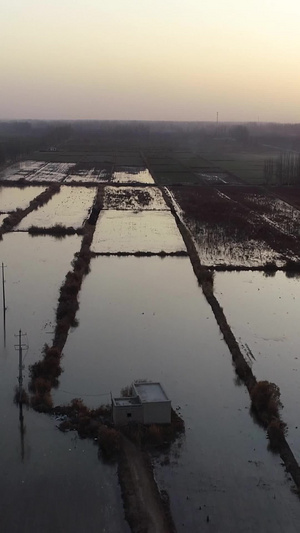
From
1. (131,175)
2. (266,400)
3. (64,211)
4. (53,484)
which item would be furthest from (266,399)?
(131,175)

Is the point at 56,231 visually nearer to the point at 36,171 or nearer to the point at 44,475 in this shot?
the point at 44,475

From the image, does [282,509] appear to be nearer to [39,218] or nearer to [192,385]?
[192,385]

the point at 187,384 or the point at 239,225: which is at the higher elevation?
the point at 239,225

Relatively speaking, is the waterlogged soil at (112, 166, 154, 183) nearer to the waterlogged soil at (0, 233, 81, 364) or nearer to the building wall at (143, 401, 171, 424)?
the waterlogged soil at (0, 233, 81, 364)

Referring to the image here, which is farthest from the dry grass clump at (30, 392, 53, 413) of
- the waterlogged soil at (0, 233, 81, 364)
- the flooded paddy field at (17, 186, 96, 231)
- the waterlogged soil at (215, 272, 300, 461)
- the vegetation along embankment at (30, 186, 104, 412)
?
the flooded paddy field at (17, 186, 96, 231)

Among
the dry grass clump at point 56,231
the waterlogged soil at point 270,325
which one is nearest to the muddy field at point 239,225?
the waterlogged soil at point 270,325
